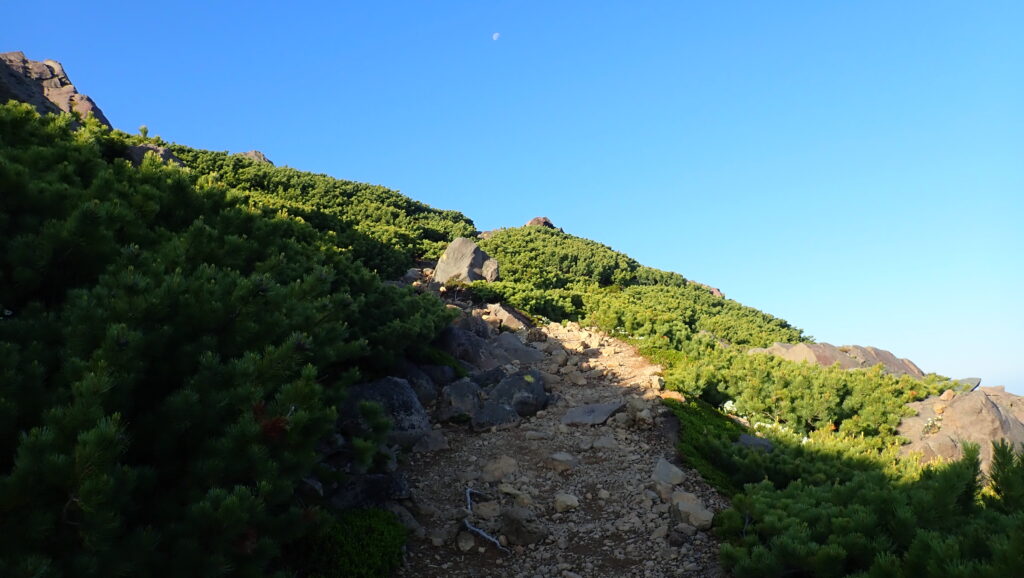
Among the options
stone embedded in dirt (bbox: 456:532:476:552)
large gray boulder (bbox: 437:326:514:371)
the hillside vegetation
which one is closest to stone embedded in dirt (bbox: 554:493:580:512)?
stone embedded in dirt (bbox: 456:532:476:552)

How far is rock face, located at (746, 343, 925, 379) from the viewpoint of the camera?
1567cm

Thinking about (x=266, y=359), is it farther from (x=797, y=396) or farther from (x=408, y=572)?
(x=797, y=396)

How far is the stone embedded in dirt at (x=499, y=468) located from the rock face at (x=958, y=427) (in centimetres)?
715

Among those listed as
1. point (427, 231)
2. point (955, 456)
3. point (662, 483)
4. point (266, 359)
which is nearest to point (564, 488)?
point (662, 483)

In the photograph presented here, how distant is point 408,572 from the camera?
6.70m

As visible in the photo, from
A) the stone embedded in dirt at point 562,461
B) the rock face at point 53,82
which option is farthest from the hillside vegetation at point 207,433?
the rock face at point 53,82

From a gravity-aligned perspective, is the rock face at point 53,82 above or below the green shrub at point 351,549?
above

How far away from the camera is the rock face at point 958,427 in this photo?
10727 millimetres

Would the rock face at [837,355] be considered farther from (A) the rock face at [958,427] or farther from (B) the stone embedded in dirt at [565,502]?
(B) the stone embedded in dirt at [565,502]

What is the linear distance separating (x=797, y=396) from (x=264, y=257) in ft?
34.0

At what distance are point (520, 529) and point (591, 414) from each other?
11.8 feet

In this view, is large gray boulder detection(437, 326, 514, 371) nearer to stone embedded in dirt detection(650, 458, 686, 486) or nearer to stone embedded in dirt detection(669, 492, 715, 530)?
stone embedded in dirt detection(650, 458, 686, 486)

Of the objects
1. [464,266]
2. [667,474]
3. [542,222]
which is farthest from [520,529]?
[542,222]

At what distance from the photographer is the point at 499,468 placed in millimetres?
8898
